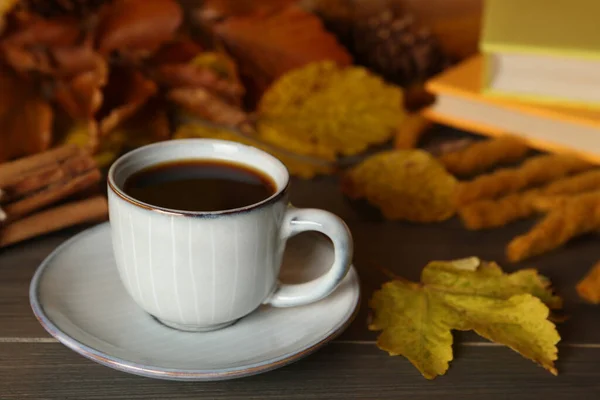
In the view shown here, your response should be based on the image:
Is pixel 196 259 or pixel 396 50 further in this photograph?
pixel 396 50

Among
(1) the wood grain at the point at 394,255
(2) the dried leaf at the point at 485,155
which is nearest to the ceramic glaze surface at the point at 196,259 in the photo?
(1) the wood grain at the point at 394,255

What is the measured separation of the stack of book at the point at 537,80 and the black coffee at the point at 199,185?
0.46m

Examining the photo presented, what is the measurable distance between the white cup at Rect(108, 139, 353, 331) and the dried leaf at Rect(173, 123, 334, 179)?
11.6 inches

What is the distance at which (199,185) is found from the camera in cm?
59

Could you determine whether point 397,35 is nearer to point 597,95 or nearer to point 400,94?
point 400,94

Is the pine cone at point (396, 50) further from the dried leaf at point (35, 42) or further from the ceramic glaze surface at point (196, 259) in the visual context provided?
the ceramic glaze surface at point (196, 259)

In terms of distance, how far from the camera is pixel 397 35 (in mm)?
1092

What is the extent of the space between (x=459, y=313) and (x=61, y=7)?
669mm

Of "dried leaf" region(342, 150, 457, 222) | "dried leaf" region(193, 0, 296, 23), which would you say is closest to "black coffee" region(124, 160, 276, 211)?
"dried leaf" region(342, 150, 457, 222)

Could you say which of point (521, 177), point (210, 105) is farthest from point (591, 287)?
point (210, 105)

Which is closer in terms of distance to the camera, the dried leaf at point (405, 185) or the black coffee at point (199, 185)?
the black coffee at point (199, 185)

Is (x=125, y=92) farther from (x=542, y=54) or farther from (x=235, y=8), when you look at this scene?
(x=542, y=54)

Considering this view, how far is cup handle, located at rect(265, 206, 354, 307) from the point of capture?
55 centimetres

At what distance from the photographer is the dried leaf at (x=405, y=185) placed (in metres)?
0.80
